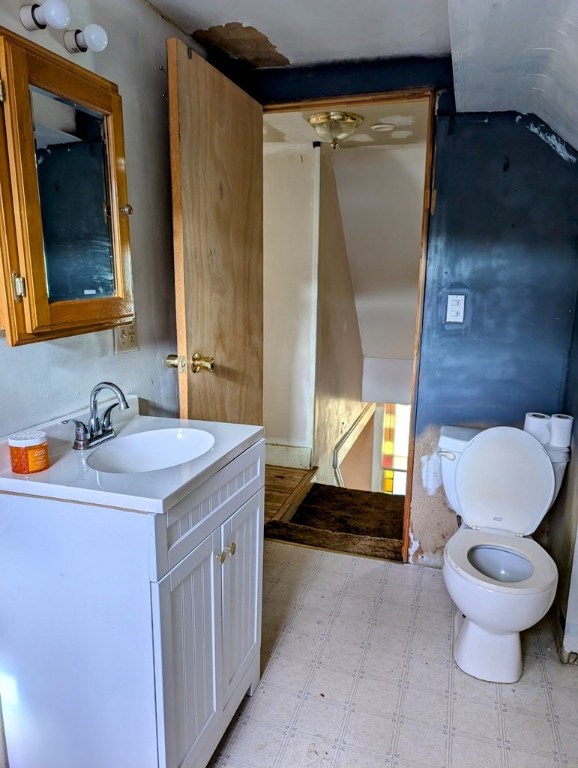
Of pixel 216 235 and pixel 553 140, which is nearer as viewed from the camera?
pixel 216 235

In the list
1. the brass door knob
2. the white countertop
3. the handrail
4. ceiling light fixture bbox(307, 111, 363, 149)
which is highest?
ceiling light fixture bbox(307, 111, 363, 149)

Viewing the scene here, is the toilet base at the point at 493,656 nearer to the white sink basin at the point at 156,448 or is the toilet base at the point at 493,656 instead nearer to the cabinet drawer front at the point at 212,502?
the cabinet drawer front at the point at 212,502

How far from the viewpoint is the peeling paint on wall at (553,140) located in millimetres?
2041

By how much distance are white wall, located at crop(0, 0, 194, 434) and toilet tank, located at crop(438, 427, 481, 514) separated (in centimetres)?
109

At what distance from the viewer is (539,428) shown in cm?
206

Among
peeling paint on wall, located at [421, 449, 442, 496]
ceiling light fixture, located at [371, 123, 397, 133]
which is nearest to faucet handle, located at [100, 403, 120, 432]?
peeling paint on wall, located at [421, 449, 442, 496]

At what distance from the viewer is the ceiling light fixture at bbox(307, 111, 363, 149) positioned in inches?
101

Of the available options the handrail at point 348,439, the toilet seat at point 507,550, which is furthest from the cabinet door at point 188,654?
the handrail at point 348,439

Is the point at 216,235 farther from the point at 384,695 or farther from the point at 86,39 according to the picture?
the point at 384,695

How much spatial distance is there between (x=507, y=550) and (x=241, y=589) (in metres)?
1.02

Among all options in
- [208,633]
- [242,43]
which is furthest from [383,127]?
[208,633]

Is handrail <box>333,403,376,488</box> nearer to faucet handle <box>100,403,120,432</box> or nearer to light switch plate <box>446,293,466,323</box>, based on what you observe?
light switch plate <box>446,293,466,323</box>

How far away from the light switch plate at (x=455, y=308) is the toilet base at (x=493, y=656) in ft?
3.88

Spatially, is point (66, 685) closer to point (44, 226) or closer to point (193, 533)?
point (193, 533)
